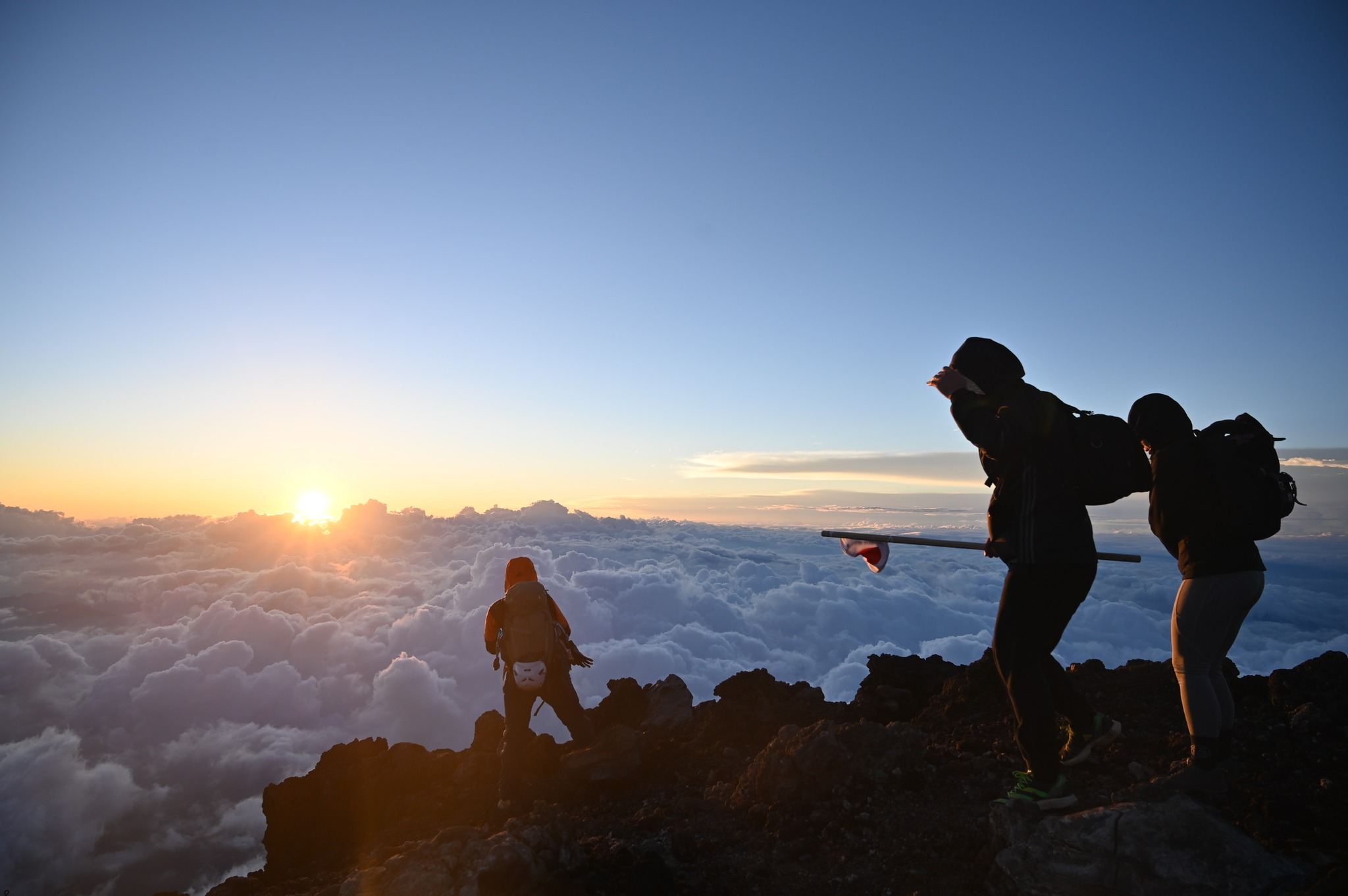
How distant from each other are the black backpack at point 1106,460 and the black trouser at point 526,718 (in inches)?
242

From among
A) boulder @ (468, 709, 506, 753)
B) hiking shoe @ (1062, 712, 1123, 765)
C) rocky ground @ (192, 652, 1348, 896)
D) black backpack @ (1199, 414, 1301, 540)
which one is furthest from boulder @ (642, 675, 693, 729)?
black backpack @ (1199, 414, 1301, 540)

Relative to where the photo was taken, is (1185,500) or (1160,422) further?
(1160,422)

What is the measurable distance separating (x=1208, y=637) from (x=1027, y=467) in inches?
54.2

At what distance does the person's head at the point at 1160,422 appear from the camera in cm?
358

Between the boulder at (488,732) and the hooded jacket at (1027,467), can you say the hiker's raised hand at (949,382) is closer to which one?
the hooded jacket at (1027,467)

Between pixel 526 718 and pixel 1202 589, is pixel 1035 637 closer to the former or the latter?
pixel 1202 589

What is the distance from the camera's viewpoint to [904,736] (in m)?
4.91

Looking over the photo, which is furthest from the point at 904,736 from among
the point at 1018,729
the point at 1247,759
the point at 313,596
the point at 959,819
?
the point at 313,596

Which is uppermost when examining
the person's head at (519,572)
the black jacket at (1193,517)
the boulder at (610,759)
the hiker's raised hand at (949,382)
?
the hiker's raised hand at (949,382)

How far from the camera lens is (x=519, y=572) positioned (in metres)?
8.09

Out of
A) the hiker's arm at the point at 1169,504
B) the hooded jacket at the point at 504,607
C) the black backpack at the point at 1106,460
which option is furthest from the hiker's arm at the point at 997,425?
the hooded jacket at the point at 504,607

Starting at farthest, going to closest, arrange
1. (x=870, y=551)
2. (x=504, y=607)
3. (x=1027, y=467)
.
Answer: (x=504, y=607) < (x=870, y=551) < (x=1027, y=467)

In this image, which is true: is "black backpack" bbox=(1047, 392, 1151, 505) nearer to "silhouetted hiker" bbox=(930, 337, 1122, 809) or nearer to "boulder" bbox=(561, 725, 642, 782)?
"silhouetted hiker" bbox=(930, 337, 1122, 809)

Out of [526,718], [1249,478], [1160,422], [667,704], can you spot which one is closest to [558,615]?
[526,718]
